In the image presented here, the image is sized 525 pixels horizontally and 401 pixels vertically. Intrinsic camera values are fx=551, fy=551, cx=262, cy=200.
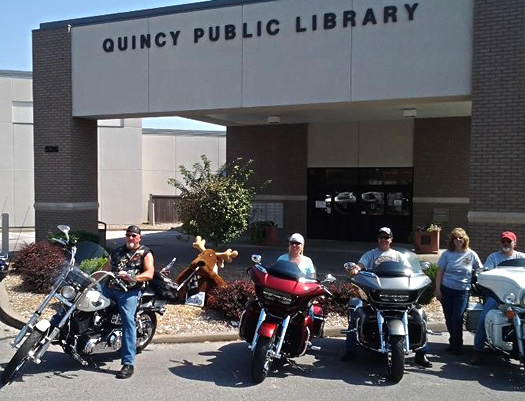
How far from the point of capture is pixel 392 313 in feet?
18.5

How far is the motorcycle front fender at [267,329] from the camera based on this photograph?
533cm

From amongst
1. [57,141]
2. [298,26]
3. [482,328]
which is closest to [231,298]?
[482,328]

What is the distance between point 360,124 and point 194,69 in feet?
24.1

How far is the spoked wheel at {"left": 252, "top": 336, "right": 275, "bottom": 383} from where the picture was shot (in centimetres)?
533

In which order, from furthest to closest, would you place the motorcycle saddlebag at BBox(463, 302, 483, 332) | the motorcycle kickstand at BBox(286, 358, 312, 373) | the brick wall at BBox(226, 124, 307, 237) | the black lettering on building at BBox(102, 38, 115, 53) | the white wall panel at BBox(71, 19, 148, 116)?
the brick wall at BBox(226, 124, 307, 237), the black lettering on building at BBox(102, 38, 115, 53), the white wall panel at BBox(71, 19, 148, 116), the motorcycle saddlebag at BBox(463, 302, 483, 332), the motorcycle kickstand at BBox(286, 358, 312, 373)

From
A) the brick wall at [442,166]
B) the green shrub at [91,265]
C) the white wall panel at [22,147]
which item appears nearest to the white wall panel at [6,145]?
the white wall panel at [22,147]

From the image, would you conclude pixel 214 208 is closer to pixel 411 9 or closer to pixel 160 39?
pixel 160 39

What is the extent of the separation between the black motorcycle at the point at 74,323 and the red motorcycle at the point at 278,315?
4.52 feet

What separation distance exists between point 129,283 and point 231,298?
2.28 meters

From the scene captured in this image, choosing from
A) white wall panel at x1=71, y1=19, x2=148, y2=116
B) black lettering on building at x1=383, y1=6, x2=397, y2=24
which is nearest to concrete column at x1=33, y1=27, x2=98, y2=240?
white wall panel at x1=71, y1=19, x2=148, y2=116

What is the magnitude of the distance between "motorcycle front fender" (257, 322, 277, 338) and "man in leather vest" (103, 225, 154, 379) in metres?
1.35

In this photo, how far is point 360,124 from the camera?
1798 centimetres

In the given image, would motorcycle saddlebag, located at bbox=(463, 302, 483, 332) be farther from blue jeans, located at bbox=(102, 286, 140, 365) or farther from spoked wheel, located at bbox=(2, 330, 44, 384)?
spoked wheel, located at bbox=(2, 330, 44, 384)

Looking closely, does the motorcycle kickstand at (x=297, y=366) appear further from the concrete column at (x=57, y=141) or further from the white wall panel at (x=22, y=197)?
the white wall panel at (x=22, y=197)
